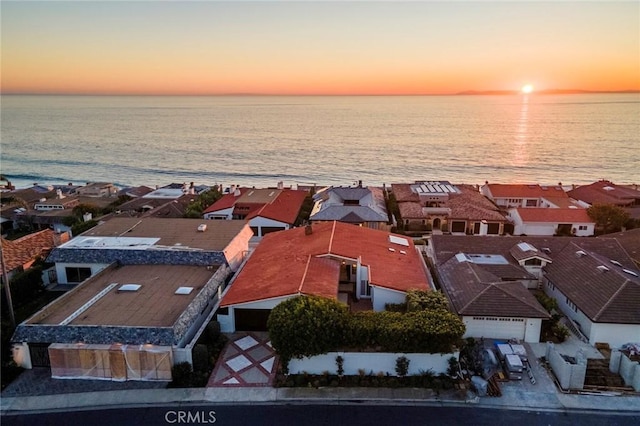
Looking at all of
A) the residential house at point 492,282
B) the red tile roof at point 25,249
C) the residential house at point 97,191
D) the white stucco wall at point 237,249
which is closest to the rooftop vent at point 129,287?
the white stucco wall at point 237,249

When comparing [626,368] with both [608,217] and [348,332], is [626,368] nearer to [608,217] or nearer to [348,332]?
[348,332]

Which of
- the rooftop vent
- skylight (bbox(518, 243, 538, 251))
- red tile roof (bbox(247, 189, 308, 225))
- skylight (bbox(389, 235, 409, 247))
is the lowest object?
red tile roof (bbox(247, 189, 308, 225))

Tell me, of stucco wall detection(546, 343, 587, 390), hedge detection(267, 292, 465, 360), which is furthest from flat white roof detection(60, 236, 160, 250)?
stucco wall detection(546, 343, 587, 390)

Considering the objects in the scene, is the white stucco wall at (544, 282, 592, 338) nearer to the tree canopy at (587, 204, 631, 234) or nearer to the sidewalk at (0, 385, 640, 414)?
the sidewalk at (0, 385, 640, 414)

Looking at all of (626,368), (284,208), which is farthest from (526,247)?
(284,208)

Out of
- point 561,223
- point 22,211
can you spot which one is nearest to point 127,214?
point 22,211
